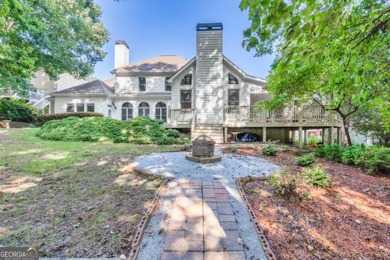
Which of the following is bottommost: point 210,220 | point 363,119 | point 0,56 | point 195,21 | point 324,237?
point 324,237

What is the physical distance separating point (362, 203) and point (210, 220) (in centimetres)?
292

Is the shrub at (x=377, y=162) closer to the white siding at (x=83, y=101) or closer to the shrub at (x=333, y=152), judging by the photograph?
the shrub at (x=333, y=152)

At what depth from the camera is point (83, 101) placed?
1872 centimetres

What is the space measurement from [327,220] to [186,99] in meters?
13.5

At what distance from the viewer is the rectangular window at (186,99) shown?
51.7ft

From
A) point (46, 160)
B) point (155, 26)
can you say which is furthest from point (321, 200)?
point (155, 26)

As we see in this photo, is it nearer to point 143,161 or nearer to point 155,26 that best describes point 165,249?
point 143,161

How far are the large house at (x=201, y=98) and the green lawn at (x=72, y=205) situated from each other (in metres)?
8.40

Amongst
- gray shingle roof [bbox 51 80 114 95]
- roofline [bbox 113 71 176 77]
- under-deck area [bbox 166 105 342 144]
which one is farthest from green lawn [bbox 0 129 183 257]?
roofline [bbox 113 71 176 77]

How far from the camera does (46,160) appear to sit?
Answer: 19.8 feet

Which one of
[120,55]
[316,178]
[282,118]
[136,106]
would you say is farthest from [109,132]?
[120,55]

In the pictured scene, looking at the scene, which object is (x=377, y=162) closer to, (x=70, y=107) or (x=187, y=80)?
(x=187, y=80)

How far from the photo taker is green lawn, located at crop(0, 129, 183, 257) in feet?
7.94

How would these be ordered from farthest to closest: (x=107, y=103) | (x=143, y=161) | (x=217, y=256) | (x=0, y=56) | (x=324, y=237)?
(x=107, y=103)
(x=143, y=161)
(x=0, y=56)
(x=324, y=237)
(x=217, y=256)
